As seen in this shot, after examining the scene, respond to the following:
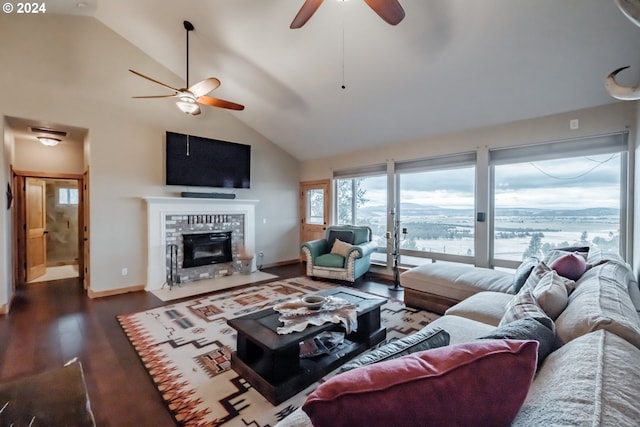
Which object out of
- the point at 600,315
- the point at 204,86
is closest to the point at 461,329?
the point at 600,315

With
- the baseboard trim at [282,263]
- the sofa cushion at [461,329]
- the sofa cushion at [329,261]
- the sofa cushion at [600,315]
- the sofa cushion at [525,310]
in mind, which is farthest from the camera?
the baseboard trim at [282,263]

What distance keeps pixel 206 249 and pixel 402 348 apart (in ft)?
16.3

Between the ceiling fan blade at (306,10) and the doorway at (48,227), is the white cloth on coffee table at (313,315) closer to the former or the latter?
the ceiling fan blade at (306,10)

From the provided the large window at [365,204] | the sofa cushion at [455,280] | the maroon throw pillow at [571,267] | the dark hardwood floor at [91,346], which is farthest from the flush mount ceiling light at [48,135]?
the maroon throw pillow at [571,267]

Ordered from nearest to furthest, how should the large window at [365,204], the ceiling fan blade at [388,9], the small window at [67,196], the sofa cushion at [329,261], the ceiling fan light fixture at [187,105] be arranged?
the ceiling fan blade at [388,9] → the ceiling fan light fixture at [187,105] → the sofa cushion at [329,261] → the large window at [365,204] → the small window at [67,196]

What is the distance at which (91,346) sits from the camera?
271 centimetres

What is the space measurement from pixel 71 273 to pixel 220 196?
3.60 meters

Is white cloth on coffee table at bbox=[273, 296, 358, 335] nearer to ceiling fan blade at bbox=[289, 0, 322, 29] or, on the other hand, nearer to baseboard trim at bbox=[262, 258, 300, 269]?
ceiling fan blade at bbox=[289, 0, 322, 29]

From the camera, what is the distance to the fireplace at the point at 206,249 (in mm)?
5055

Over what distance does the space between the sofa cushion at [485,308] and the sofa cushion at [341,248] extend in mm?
2560

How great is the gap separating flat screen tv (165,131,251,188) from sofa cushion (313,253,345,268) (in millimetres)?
2247

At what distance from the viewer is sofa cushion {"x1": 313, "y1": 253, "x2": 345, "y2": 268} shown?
4847mm

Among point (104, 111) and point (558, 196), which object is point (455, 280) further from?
point (104, 111)

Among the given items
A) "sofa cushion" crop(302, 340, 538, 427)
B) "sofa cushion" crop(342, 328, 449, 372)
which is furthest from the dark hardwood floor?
"sofa cushion" crop(302, 340, 538, 427)
